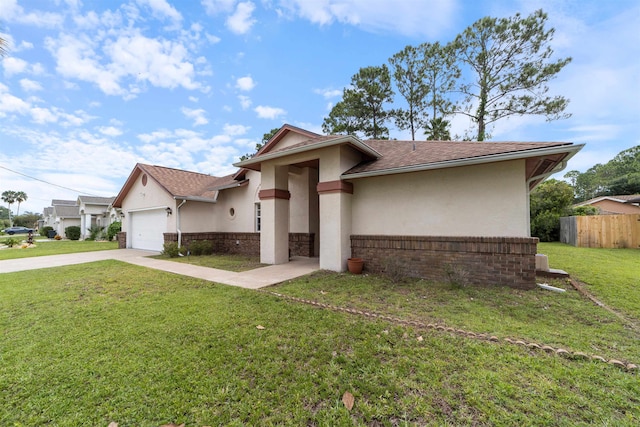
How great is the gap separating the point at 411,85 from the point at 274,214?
17021 mm

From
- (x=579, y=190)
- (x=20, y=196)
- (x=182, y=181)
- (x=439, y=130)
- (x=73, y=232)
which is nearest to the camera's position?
(x=182, y=181)

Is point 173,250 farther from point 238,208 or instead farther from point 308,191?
point 308,191

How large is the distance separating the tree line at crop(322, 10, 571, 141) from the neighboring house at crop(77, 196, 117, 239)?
83.9ft

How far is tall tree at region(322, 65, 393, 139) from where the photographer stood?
773 inches

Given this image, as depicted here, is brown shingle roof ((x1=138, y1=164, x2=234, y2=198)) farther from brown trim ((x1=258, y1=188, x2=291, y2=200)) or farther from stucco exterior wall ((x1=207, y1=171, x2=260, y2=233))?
brown trim ((x1=258, y1=188, x2=291, y2=200))

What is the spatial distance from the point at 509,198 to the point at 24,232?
2700 inches

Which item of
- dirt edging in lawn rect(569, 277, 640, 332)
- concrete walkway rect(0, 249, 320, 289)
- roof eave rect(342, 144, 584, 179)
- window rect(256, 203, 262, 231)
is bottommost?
dirt edging in lawn rect(569, 277, 640, 332)

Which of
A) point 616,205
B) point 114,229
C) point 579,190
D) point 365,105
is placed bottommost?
point 114,229

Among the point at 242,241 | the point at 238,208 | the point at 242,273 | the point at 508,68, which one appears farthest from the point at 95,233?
the point at 508,68

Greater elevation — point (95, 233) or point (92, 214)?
point (92, 214)

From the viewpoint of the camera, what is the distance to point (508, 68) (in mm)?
Result: 16422

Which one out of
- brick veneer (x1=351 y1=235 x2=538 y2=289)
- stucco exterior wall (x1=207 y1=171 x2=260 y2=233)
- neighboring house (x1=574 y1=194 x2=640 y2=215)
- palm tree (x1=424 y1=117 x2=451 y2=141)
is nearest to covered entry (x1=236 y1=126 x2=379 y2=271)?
brick veneer (x1=351 y1=235 x2=538 y2=289)

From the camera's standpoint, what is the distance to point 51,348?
3.24 m

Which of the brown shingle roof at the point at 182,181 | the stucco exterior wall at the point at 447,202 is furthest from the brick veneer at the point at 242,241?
the stucco exterior wall at the point at 447,202
